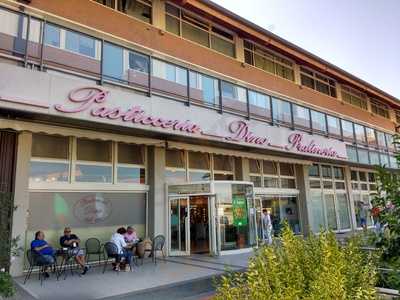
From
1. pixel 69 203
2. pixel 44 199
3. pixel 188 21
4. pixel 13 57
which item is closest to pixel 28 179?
pixel 44 199

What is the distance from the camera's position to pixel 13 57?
875 centimetres

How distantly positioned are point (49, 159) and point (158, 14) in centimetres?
759

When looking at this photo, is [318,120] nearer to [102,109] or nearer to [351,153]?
[351,153]

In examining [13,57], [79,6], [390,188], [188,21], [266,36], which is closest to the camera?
[390,188]

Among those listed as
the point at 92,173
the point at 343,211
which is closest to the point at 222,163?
the point at 92,173

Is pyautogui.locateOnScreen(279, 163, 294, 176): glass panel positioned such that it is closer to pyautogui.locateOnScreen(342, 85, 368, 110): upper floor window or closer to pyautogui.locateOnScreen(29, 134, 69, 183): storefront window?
pyautogui.locateOnScreen(342, 85, 368, 110): upper floor window

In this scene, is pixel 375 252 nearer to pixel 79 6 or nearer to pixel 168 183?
pixel 168 183

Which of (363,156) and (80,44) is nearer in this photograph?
(80,44)

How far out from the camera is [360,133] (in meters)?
21.5

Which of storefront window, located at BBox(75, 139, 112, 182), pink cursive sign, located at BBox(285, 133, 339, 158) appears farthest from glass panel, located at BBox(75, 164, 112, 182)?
pink cursive sign, located at BBox(285, 133, 339, 158)

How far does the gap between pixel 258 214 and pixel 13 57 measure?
11971 mm

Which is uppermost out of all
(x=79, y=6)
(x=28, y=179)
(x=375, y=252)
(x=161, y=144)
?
(x=79, y=6)

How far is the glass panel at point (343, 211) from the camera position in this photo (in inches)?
875

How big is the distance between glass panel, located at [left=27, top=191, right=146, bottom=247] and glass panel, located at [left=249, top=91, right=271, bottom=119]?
580cm
